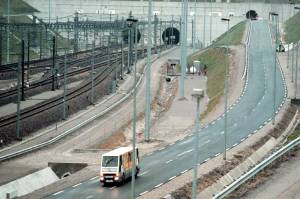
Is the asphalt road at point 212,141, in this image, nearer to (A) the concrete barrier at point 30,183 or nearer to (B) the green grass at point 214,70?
(B) the green grass at point 214,70

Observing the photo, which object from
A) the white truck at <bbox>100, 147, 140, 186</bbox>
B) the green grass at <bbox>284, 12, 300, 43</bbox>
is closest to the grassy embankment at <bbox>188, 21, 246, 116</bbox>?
the green grass at <bbox>284, 12, 300, 43</bbox>

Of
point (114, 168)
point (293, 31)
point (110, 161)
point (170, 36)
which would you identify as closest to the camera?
point (114, 168)

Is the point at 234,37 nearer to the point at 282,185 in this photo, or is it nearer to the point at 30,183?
the point at 30,183

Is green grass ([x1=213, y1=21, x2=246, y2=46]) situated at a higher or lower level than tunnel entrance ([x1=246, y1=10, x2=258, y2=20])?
lower

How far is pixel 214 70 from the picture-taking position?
116 meters

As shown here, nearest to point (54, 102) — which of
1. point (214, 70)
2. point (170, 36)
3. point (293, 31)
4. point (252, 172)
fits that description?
point (214, 70)

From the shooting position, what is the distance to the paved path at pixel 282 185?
3734cm

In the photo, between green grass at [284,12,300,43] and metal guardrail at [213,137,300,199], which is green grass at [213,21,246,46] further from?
metal guardrail at [213,137,300,199]

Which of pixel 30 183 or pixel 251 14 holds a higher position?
pixel 251 14

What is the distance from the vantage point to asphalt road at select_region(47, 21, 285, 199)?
142 ft

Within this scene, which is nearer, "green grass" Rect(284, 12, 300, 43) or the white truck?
the white truck

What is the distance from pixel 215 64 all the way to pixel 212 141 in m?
61.7

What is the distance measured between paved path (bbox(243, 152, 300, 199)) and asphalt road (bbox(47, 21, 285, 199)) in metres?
6.33

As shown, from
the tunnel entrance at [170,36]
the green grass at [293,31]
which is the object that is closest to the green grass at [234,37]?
the green grass at [293,31]
